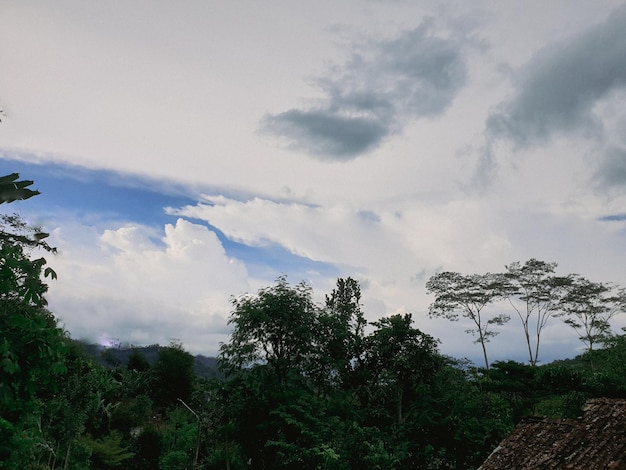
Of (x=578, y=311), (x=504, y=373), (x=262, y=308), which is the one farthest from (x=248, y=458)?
(x=578, y=311)

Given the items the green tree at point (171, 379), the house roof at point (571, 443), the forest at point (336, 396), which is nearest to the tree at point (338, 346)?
the forest at point (336, 396)

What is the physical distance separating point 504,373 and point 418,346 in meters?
5.60

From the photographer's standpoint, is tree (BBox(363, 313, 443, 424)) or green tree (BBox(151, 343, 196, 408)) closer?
tree (BBox(363, 313, 443, 424))

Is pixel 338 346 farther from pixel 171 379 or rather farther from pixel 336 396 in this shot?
pixel 171 379

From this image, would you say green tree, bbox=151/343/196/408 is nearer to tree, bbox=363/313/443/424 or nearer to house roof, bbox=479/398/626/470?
tree, bbox=363/313/443/424

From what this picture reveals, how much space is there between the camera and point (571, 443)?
13836mm

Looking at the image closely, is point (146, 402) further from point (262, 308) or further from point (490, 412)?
point (490, 412)

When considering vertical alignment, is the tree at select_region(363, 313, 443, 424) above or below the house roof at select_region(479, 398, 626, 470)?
above

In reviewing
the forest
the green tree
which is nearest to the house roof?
the forest

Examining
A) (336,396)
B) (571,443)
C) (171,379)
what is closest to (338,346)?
(336,396)

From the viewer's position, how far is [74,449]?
25.5 meters

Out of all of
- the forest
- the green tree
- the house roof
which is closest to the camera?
the house roof

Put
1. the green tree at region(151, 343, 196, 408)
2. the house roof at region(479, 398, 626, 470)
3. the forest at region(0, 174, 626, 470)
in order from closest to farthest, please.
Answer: the house roof at region(479, 398, 626, 470)
the forest at region(0, 174, 626, 470)
the green tree at region(151, 343, 196, 408)

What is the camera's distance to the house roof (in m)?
12.6
